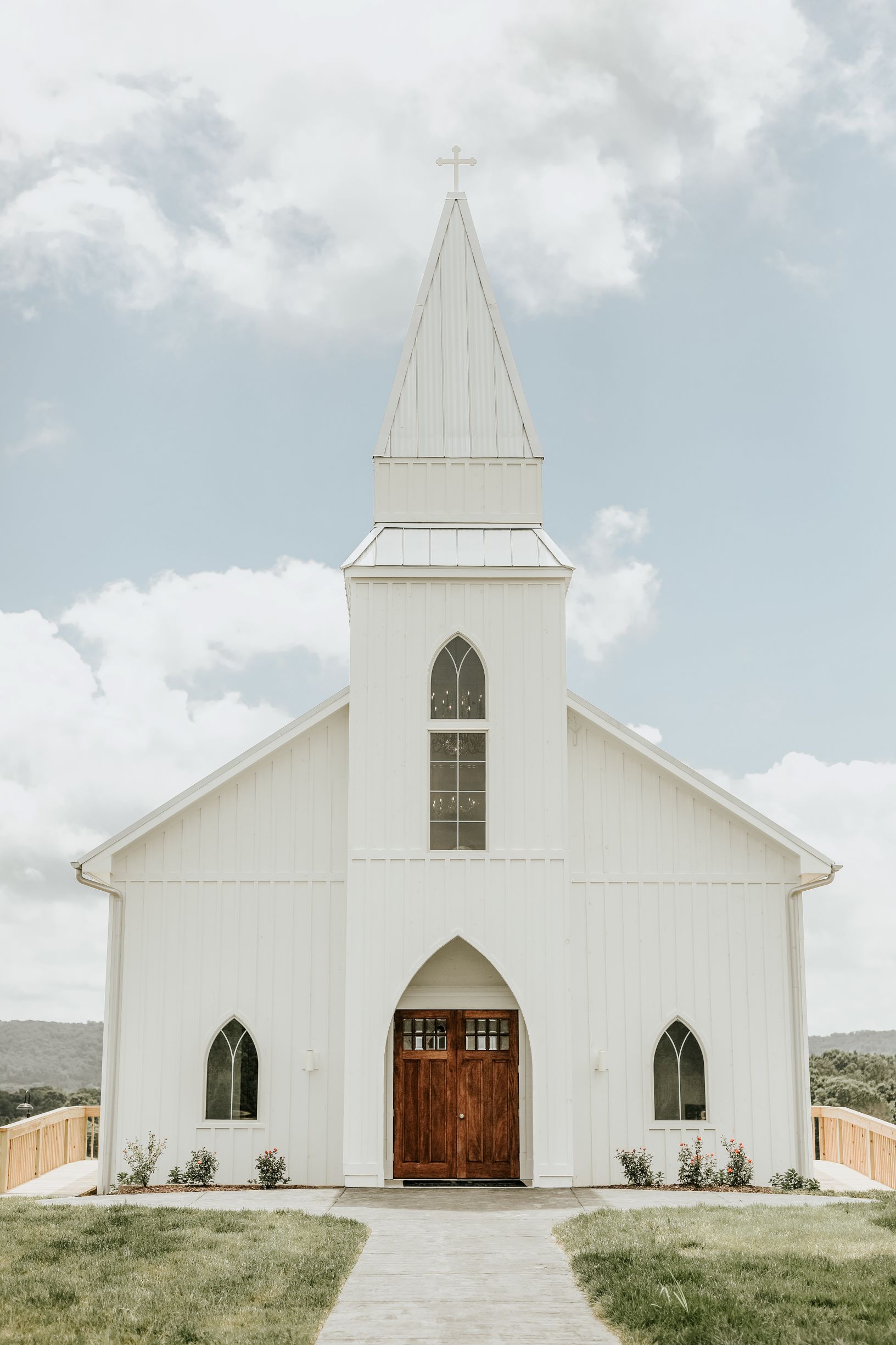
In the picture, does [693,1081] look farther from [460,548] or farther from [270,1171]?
[460,548]

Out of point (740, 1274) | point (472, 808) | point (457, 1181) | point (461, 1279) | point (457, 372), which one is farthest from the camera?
point (457, 372)

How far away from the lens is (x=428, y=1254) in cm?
1155

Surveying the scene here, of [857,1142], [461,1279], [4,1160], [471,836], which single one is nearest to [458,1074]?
[471,836]

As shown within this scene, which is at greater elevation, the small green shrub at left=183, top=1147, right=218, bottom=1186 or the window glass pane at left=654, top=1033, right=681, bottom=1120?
the window glass pane at left=654, top=1033, right=681, bottom=1120

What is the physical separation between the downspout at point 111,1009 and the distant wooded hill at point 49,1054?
116 feet

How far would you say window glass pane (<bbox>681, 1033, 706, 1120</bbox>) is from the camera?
17.8 meters

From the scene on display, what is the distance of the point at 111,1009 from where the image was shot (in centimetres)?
1805

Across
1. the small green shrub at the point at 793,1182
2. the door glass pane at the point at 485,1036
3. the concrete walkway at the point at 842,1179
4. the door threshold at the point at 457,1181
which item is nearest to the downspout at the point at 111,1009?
the door threshold at the point at 457,1181

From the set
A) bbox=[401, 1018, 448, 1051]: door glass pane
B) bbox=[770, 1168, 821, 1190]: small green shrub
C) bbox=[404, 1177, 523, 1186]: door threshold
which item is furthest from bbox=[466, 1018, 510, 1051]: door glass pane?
bbox=[770, 1168, 821, 1190]: small green shrub

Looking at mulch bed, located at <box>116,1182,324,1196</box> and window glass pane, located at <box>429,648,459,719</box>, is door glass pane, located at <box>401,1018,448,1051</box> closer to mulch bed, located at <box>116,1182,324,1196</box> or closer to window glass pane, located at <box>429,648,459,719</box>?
mulch bed, located at <box>116,1182,324,1196</box>

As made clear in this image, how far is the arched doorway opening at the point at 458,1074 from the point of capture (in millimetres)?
18250

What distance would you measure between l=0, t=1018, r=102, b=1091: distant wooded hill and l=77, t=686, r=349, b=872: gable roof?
119 feet

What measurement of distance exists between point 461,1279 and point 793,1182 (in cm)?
828

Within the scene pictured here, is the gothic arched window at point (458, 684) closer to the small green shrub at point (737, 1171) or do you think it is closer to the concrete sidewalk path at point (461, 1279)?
the concrete sidewalk path at point (461, 1279)
